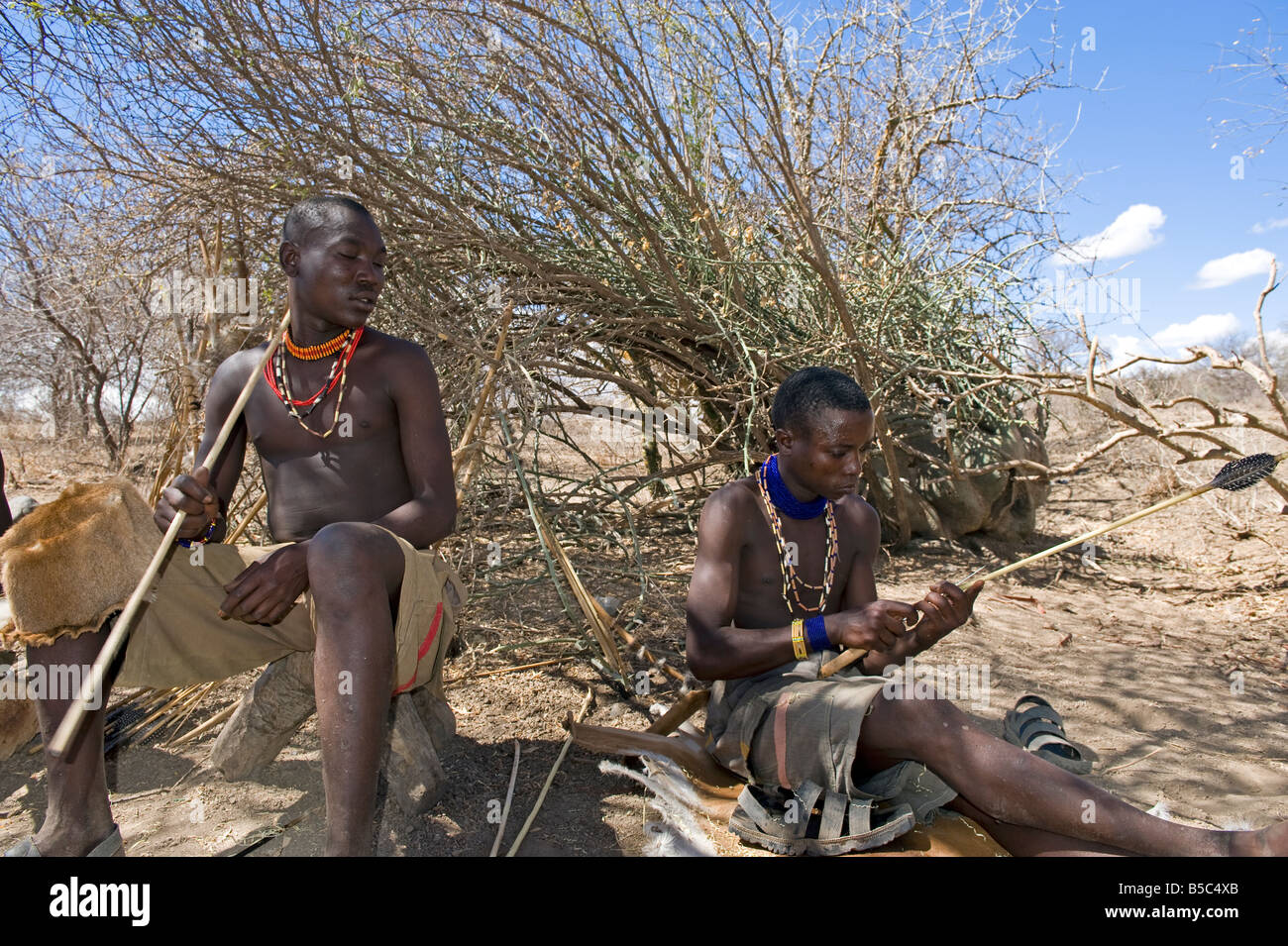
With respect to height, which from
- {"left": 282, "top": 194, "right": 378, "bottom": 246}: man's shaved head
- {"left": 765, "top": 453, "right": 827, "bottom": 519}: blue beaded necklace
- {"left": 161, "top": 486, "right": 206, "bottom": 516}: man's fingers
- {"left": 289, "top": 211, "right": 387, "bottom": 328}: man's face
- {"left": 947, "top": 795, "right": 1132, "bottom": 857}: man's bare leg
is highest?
{"left": 282, "top": 194, "right": 378, "bottom": 246}: man's shaved head

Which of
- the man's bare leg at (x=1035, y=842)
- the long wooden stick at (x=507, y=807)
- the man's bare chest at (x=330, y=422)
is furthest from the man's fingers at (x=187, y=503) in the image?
the man's bare leg at (x=1035, y=842)

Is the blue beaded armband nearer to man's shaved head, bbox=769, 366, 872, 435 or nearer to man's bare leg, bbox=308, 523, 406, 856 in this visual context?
man's shaved head, bbox=769, 366, 872, 435

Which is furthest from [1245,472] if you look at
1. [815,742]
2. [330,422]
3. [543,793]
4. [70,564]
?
[70,564]

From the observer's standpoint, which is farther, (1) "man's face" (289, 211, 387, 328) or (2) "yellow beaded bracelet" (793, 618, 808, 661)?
(1) "man's face" (289, 211, 387, 328)

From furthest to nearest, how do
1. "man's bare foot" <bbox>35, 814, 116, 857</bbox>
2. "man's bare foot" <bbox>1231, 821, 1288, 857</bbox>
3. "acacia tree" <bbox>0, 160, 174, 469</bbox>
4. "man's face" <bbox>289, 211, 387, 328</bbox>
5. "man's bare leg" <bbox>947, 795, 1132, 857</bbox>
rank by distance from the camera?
"acacia tree" <bbox>0, 160, 174, 469</bbox> → "man's face" <bbox>289, 211, 387, 328</bbox> → "man's bare foot" <bbox>35, 814, 116, 857</bbox> → "man's bare leg" <bbox>947, 795, 1132, 857</bbox> → "man's bare foot" <bbox>1231, 821, 1288, 857</bbox>

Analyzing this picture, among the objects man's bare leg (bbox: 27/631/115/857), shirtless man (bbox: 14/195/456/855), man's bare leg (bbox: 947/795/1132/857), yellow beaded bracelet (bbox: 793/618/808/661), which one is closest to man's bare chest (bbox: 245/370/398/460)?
shirtless man (bbox: 14/195/456/855)

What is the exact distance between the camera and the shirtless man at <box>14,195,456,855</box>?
174cm

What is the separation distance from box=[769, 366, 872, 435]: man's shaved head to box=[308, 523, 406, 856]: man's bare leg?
103 cm

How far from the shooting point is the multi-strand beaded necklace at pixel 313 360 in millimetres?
2297

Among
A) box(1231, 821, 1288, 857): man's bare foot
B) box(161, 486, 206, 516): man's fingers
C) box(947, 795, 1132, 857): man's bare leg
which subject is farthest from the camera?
box(161, 486, 206, 516): man's fingers

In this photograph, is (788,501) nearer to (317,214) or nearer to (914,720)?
(914,720)

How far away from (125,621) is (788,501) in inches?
60.8

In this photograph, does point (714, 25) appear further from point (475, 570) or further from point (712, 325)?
point (475, 570)

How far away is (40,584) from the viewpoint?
1903 millimetres
